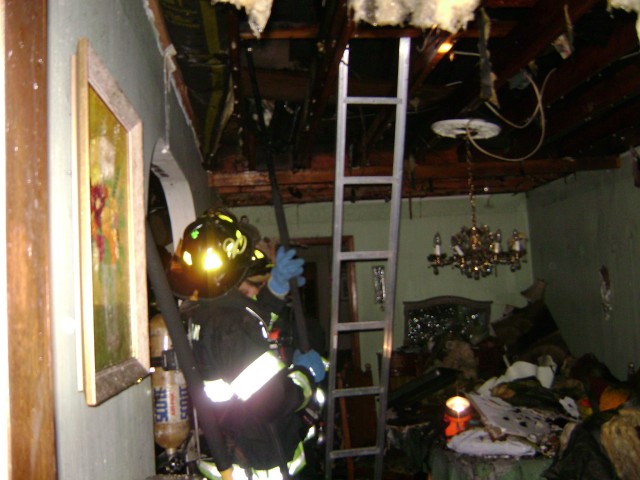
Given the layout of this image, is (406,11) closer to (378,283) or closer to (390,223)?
(390,223)

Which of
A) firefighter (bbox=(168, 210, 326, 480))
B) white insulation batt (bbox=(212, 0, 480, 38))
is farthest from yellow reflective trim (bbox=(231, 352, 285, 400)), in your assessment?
white insulation batt (bbox=(212, 0, 480, 38))

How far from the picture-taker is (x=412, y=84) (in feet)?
11.6

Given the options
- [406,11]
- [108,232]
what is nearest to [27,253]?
[108,232]

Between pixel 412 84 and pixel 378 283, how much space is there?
16.8 ft

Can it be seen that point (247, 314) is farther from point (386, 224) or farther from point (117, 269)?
point (386, 224)

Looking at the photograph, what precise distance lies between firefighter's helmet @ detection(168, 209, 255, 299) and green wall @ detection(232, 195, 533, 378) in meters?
5.49

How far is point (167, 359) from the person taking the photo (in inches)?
98.7

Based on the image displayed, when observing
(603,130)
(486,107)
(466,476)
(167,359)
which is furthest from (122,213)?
(603,130)

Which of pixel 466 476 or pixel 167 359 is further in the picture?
pixel 466 476

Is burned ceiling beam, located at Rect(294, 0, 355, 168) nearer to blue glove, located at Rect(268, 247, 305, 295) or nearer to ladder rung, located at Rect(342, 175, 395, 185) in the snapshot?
ladder rung, located at Rect(342, 175, 395, 185)

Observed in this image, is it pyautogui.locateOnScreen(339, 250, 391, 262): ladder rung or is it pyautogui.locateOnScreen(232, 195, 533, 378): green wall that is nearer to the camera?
pyautogui.locateOnScreen(339, 250, 391, 262): ladder rung

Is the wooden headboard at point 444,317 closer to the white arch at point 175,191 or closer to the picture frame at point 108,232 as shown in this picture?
the white arch at point 175,191

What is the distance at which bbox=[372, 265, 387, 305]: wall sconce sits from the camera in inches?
331

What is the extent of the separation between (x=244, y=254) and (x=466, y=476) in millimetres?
2214
